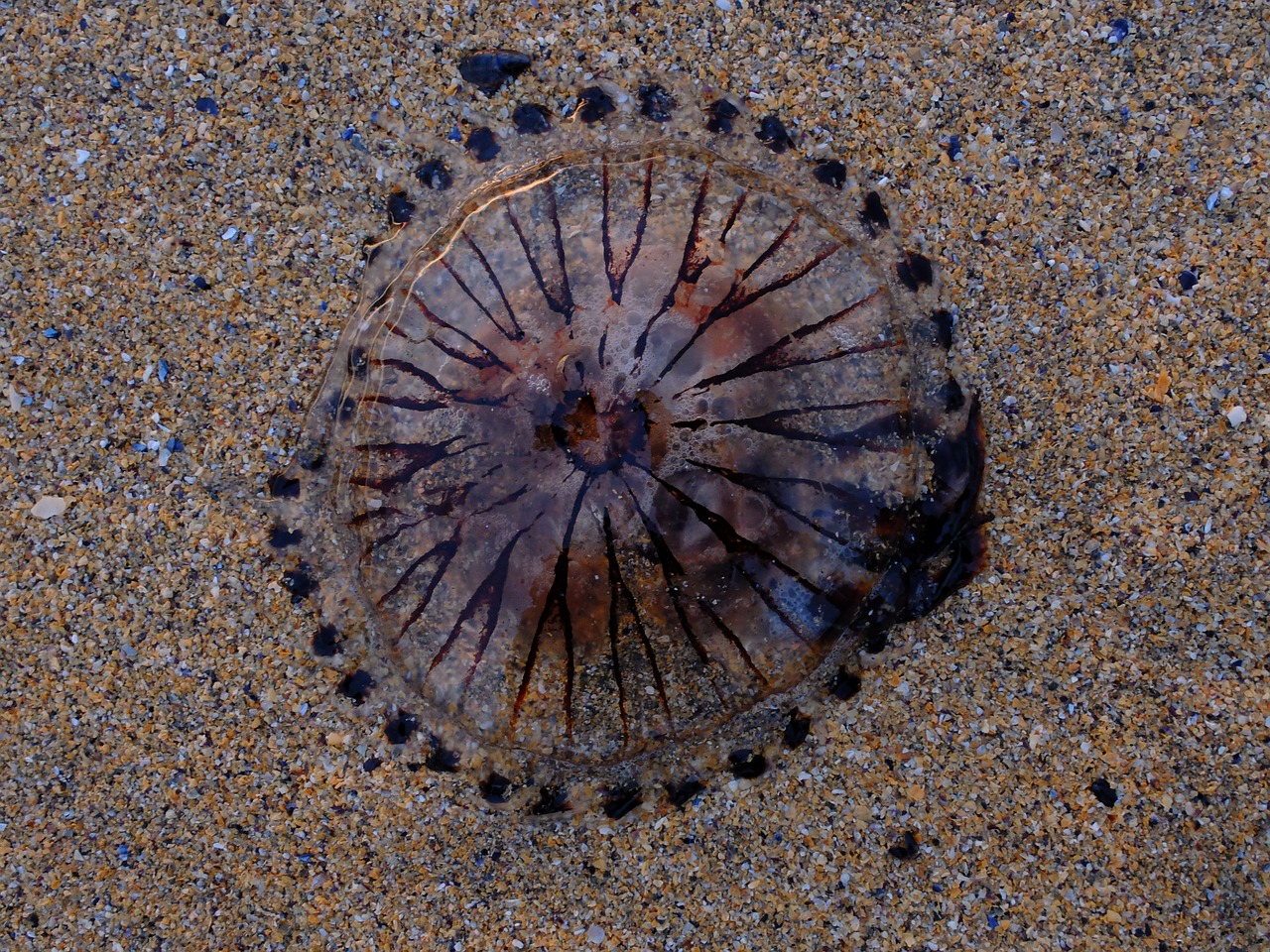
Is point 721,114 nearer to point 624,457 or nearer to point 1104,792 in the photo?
point 624,457

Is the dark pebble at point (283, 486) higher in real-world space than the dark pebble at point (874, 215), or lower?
lower

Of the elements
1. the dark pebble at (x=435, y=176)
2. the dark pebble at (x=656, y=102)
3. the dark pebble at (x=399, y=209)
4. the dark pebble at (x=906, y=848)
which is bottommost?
the dark pebble at (x=906, y=848)

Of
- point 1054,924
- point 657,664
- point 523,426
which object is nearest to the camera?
point 523,426

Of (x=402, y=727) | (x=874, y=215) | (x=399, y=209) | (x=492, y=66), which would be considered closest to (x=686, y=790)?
(x=402, y=727)

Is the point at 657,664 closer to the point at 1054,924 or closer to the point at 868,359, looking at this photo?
the point at 868,359

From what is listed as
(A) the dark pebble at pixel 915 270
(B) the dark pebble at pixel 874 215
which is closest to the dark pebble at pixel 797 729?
(A) the dark pebble at pixel 915 270

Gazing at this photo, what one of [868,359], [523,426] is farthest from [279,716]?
[868,359]

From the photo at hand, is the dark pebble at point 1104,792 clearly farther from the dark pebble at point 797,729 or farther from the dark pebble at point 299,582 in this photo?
the dark pebble at point 299,582

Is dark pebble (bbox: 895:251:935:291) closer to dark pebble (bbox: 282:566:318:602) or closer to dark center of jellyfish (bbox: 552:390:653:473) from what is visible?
dark center of jellyfish (bbox: 552:390:653:473)
